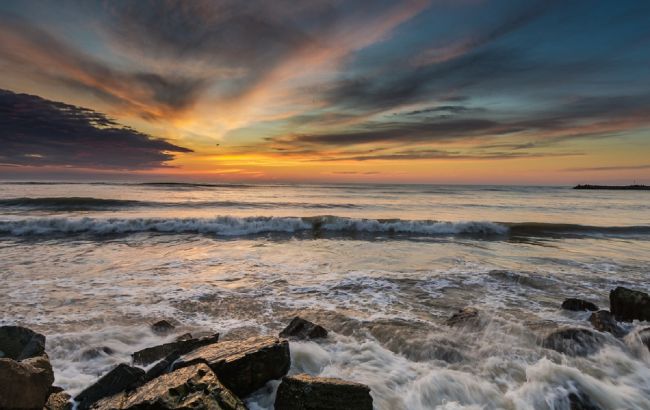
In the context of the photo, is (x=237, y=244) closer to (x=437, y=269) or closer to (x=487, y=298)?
(x=437, y=269)

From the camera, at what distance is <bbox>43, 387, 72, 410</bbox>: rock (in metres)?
3.90

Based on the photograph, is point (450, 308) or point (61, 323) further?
point (450, 308)

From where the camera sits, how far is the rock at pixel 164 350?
5.32 meters

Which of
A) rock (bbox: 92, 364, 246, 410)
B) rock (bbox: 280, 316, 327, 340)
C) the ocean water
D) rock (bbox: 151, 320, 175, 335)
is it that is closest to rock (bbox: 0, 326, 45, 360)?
the ocean water

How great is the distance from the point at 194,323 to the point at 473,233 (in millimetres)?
18323

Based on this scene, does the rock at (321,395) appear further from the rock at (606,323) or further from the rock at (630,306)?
the rock at (630,306)

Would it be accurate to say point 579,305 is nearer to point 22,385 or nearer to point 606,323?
point 606,323

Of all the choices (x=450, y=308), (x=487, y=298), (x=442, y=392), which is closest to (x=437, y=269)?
(x=487, y=298)

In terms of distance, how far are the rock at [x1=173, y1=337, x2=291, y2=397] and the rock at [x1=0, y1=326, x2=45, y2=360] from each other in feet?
7.42

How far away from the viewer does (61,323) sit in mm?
6820

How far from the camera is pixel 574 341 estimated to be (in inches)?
237

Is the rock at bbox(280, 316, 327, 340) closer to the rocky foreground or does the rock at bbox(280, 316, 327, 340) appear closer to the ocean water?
the rocky foreground

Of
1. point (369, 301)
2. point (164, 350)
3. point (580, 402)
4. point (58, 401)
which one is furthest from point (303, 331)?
point (580, 402)

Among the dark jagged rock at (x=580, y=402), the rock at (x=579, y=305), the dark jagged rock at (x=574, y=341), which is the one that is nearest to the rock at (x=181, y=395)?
the dark jagged rock at (x=580, y=402)
